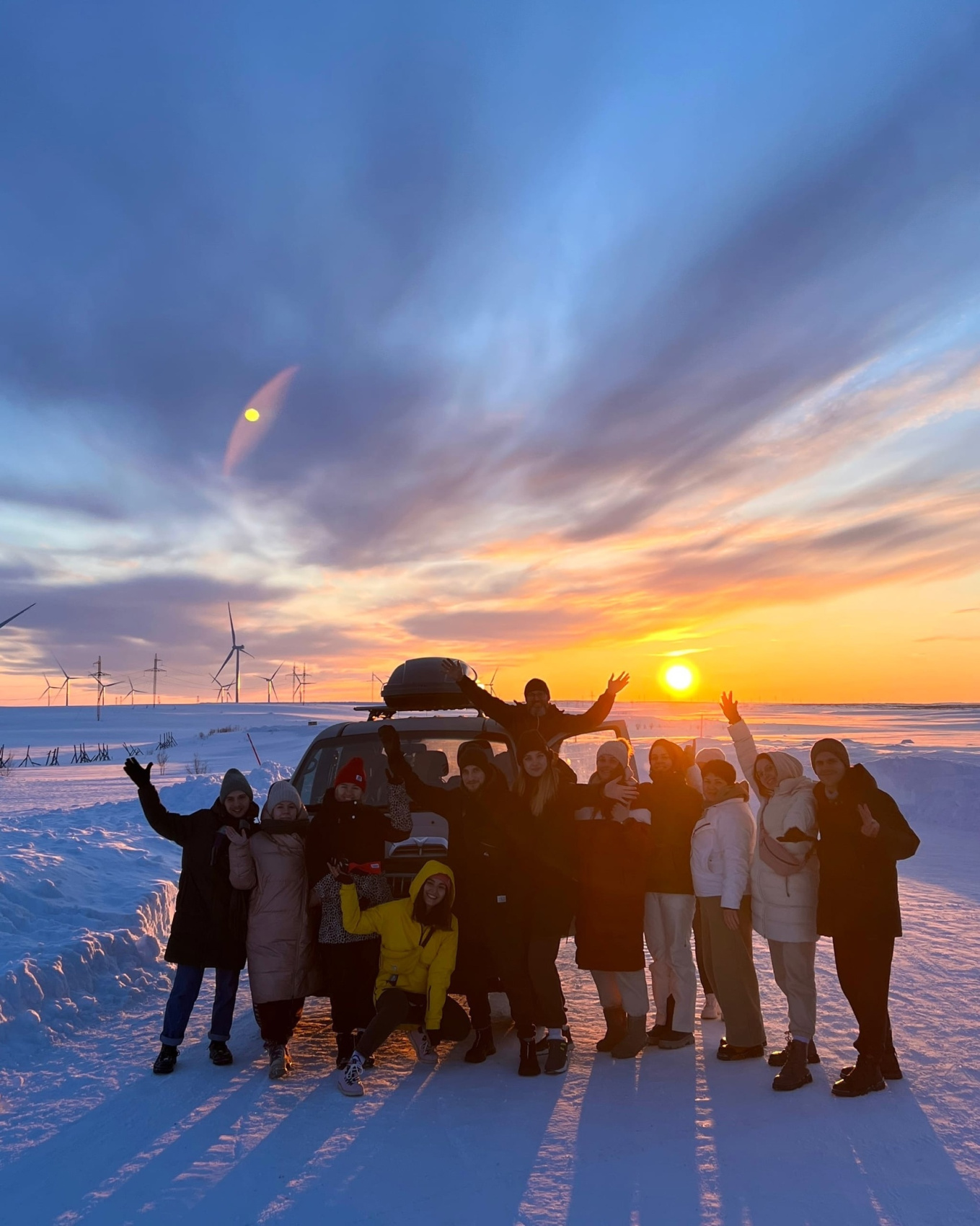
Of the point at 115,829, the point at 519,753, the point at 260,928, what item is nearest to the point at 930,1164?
the point at 519,753

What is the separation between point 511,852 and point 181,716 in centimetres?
9065

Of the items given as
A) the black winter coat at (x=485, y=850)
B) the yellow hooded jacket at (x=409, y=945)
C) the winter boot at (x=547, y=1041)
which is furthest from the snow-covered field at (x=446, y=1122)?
the black winter coat at (x=485, y=850)

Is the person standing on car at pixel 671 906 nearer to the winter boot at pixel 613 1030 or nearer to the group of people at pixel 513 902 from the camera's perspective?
the group of people at pixel 513 902

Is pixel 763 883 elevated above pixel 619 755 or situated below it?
below

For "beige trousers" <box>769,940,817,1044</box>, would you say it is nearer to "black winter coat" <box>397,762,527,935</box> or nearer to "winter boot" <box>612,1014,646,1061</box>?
"winter boot" <box>612,1014,646,1061</box>

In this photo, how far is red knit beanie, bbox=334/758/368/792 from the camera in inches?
201

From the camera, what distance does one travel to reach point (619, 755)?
17.4 feet

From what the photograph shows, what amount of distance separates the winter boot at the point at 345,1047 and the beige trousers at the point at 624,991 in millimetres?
1516

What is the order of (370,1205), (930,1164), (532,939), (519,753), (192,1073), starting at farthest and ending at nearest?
1. (519,753)
2. (532,939)
3. (192,1073)
4. (930,1164)
5. (370,1205)

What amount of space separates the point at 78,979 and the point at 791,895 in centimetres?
501

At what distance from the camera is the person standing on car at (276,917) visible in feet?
16.2

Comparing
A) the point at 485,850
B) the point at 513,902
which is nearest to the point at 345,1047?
the point at 513,902

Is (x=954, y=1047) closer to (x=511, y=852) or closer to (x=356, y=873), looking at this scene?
(x=511, y=852)

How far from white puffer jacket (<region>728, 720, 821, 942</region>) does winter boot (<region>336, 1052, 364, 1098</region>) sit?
93.6 inches
